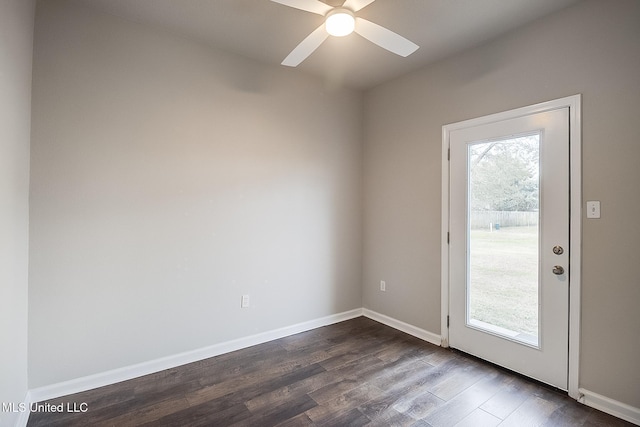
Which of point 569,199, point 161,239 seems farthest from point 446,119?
point 161,239

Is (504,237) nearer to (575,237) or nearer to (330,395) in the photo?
(575,237)

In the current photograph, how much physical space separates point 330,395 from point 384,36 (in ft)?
7.94

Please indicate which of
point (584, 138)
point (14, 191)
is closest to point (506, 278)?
point (584, 138)

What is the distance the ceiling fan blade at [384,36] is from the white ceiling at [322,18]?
12.5 inches


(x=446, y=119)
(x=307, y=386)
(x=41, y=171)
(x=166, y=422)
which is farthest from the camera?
(x=446, y=119)

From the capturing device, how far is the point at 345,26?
194 centimetres

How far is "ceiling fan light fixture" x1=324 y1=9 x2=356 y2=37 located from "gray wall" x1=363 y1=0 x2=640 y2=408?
55.3 inches

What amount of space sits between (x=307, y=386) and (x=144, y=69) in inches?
107

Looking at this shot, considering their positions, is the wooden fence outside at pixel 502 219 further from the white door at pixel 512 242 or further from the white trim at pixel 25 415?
the white trim at pixel 25 415

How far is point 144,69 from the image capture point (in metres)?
2.46

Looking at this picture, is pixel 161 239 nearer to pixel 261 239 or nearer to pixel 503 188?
pixel 261 239

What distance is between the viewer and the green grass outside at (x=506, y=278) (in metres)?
2.39

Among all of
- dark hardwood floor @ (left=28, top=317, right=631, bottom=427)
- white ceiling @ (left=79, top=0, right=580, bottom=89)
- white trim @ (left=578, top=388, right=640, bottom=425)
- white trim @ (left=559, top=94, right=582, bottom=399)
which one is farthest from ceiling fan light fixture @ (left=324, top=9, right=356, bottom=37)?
white trim @ (left=578, top=388, right=640, bottom=425)

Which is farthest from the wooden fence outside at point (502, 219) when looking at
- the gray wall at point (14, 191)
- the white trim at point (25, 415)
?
the white trim at point (25, 415)
